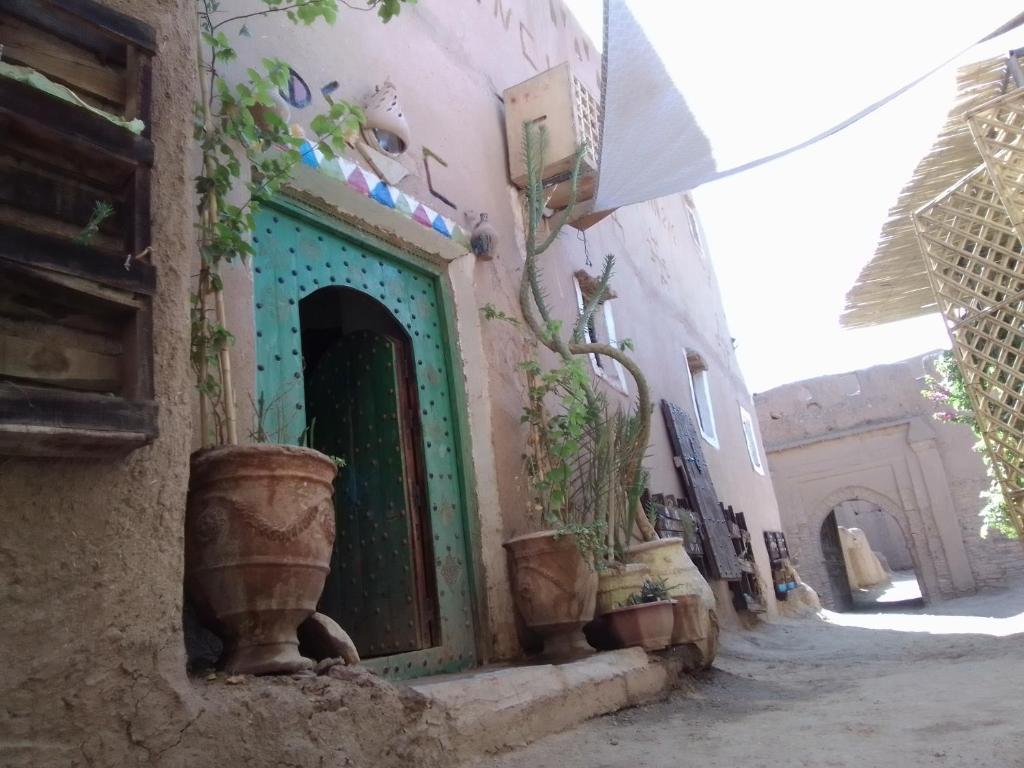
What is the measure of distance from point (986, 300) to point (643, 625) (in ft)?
11.2

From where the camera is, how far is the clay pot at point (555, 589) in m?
3.58

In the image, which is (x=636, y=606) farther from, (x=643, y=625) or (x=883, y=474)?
(x=883, y=474)

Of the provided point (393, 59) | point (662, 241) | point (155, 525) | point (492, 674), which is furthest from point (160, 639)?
point (662, 241)

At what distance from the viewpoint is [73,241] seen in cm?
165

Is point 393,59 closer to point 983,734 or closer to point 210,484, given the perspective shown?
point 210,484

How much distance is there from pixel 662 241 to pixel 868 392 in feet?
23.6

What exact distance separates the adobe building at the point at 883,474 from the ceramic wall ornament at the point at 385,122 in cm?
1235

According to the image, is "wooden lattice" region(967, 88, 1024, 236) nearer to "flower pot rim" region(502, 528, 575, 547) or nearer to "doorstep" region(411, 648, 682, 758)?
"flower pot rim" region(502, 528, 575, 547)

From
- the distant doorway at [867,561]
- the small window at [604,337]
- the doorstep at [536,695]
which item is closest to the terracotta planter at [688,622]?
the doorstep at [536,695]

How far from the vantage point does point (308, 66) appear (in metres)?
3.52

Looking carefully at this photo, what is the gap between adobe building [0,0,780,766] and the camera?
1.53 metres

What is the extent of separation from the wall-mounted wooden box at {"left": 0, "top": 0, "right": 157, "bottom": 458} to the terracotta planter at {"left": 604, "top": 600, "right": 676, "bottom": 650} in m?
2.60

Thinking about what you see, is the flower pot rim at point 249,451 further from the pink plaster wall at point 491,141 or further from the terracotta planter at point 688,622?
the terracotta planter at point 688,622

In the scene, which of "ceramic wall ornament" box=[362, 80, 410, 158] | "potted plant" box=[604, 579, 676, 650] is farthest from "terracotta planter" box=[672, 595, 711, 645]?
"ceramic wall ornament" box=[362, 80, 410, 158]
